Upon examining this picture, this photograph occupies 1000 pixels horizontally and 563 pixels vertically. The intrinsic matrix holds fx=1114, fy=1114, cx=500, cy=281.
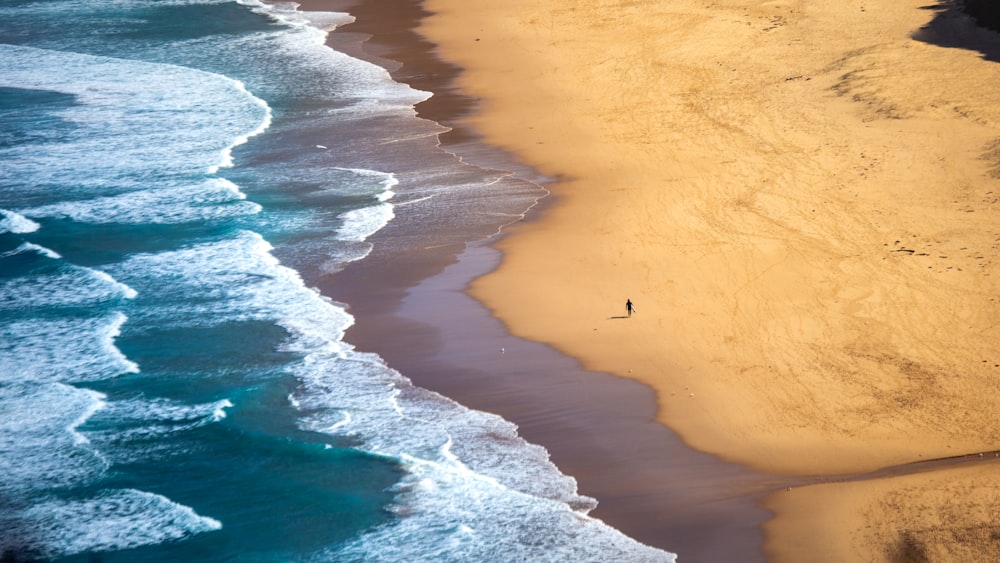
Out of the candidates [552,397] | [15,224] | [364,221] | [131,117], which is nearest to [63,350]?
[364,221]

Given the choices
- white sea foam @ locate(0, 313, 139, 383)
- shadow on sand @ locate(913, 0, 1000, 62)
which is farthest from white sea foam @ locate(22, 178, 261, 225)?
shadow on sand @ locate(913, 0, 1000, 62)

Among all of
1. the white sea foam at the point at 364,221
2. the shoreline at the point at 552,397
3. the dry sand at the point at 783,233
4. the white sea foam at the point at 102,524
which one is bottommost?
the white sea foam at the point at 102,524

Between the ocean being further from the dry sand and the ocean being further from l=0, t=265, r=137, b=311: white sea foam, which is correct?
the dry sand

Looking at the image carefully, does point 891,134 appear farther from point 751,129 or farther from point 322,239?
point 322,239

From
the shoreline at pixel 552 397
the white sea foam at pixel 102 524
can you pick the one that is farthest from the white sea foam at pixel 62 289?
the white sea foam at pixel 102 524

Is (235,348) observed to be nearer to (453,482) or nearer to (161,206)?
(453,482)

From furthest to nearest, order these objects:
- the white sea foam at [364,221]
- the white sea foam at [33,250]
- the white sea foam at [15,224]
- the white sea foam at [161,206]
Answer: the white sea foam at [161,206]
the white sea foam at [15,224]
the white sea foam at [364,221]
the white sea foam at [33,250]

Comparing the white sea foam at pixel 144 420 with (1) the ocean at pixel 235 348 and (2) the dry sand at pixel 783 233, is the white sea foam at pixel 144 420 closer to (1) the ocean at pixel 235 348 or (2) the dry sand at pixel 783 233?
(1) the ocean at pixel 235 348
